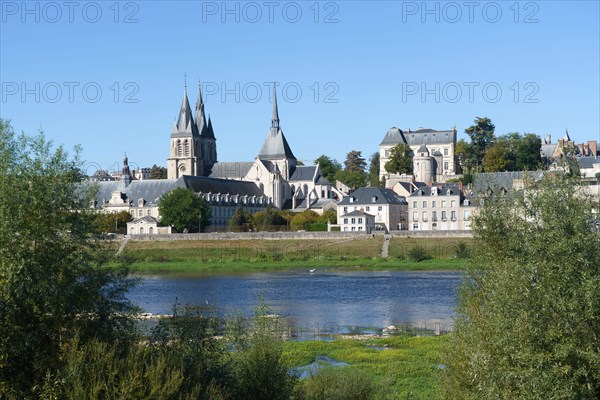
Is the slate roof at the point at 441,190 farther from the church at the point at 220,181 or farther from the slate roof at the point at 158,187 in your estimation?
the slate roof at the point at 158,187

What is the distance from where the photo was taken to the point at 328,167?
503 feet

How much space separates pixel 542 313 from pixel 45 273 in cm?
877

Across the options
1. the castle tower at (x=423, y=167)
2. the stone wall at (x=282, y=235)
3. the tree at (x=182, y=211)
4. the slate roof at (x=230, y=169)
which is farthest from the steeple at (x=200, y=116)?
the stone wall at (x=282, y=235)

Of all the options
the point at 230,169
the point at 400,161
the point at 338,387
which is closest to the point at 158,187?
the point at 230,169

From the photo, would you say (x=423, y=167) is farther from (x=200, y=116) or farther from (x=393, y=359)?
(x=393, y=359)

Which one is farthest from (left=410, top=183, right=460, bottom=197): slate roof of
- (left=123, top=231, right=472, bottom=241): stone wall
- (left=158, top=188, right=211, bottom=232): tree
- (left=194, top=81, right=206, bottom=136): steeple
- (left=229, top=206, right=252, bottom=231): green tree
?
(left=194, top=81, right=206, bottom=136): steeple

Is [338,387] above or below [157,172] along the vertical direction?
below

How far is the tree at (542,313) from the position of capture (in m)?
15.9

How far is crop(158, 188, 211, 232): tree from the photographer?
97.5 m

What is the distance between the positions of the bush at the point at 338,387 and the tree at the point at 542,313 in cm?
188

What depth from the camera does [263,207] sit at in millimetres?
122938

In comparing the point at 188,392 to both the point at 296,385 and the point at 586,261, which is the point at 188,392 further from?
the point at 586,261

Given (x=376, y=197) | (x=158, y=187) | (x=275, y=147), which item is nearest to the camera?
(x=376, y=197)

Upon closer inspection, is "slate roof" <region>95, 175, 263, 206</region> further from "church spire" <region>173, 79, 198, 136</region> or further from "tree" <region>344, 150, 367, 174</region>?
"tree" <region>344, 150, 367, 174</region>
